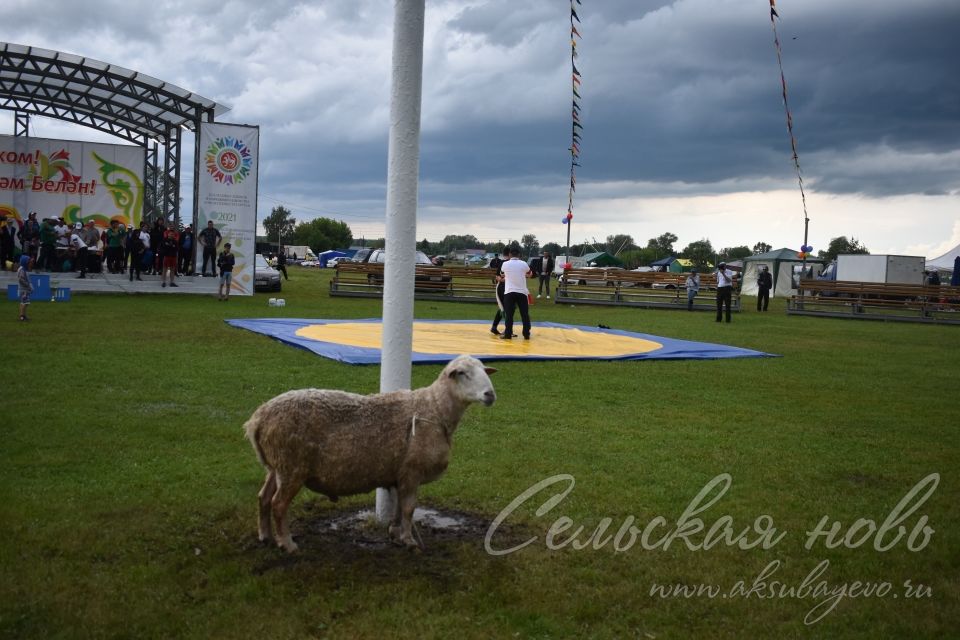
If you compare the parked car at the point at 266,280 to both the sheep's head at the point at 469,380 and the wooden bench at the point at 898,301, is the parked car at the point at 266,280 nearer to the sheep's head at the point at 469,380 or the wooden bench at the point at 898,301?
the wooden bench at the point at 898,301

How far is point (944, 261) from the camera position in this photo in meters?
52.4

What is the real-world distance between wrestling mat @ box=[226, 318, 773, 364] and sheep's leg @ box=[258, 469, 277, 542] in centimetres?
699

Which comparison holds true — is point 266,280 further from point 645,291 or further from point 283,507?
point 283,507

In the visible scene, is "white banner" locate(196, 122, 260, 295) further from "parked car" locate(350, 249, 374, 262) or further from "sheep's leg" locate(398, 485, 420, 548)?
"parked car" locate(350, 249, 374, 262)

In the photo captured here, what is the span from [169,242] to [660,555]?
23.3 metres

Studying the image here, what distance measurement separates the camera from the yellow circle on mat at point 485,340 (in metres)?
14.3

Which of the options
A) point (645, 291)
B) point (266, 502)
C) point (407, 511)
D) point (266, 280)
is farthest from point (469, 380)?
point (645, 291)

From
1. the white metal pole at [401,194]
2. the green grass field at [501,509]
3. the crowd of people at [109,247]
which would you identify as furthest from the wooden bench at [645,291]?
the white metal pole at [401,194]

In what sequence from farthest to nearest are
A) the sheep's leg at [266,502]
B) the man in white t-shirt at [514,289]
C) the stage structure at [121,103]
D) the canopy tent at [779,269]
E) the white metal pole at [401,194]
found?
the canopy tent at [779,269]
the stage structure at [121,103]
the man in white t-shirt at [514,289]
the white metal pole at [401,194]
the sheep's leg at [266,502]

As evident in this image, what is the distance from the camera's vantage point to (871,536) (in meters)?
5.71

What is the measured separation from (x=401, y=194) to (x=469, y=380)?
4.85 ft

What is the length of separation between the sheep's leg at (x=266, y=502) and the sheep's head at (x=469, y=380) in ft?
4.36

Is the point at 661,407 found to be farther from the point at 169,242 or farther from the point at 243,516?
the point at 169,242

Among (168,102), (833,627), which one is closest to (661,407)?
(833,627)
